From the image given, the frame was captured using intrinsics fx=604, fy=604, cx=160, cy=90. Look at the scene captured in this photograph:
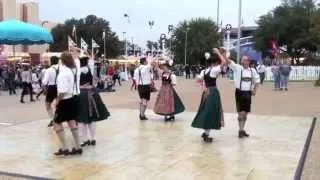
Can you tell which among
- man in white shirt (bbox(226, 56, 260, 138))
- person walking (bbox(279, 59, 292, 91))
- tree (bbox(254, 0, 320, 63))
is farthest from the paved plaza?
tree (bbox(254, 0, 320, 63))

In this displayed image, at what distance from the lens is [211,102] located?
35.0 feet

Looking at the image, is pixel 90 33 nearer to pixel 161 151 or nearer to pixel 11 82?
pixel 11 82

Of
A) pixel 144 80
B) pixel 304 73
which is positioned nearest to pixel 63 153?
pixel 144 80

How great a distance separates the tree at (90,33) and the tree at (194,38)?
45.7ft

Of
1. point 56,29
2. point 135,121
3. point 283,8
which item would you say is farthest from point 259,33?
point 135,121

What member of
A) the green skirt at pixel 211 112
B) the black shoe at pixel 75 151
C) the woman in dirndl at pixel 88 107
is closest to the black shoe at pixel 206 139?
the green skirt at pixel 211 112

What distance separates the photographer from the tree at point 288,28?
63938 mm

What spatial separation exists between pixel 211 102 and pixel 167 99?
352 cm

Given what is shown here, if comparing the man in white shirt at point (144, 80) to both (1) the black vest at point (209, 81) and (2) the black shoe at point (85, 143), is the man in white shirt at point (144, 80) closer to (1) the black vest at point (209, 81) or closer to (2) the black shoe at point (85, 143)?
(1) the black vest at point (209, 81)

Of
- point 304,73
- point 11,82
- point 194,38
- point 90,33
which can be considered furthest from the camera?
point 90,33

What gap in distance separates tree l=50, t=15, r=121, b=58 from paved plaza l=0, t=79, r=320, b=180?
8063 cm

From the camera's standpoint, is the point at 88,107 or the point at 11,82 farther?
the point at 11,82

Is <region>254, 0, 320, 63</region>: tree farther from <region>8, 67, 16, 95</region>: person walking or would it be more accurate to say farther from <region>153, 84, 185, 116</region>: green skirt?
<region>153, 84, 185, 116</region>: green skirt

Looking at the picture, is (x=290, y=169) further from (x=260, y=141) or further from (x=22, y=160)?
(x=22, y=160)
